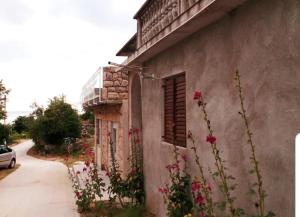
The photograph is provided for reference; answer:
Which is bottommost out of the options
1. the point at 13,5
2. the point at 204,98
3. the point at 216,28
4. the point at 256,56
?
the point at 204,98

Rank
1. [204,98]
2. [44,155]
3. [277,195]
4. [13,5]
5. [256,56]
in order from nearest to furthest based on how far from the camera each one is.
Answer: [277,195], [256,56], [204,98], [13,5], [44,155]

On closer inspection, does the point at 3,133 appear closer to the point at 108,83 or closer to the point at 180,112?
the point at 108,83

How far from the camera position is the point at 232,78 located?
4.69m

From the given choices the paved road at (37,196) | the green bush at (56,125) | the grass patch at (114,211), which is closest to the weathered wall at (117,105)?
the paved road at (37,196)

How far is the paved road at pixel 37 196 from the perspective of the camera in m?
10.8

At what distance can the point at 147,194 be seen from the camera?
949 centimetres

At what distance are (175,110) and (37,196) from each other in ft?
26.7

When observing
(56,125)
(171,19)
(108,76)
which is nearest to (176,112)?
(171,19)

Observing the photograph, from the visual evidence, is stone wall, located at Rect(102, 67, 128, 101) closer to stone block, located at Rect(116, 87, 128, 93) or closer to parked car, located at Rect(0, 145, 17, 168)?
stone block, located at Rect(116, 87, 128, 93)

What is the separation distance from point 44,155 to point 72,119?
4202 mm

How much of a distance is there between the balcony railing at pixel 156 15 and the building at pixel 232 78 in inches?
0.9

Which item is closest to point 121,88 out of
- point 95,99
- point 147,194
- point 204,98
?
point 95,99

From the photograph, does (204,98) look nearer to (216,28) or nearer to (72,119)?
(216,28)

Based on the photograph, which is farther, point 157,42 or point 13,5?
point 13,5
